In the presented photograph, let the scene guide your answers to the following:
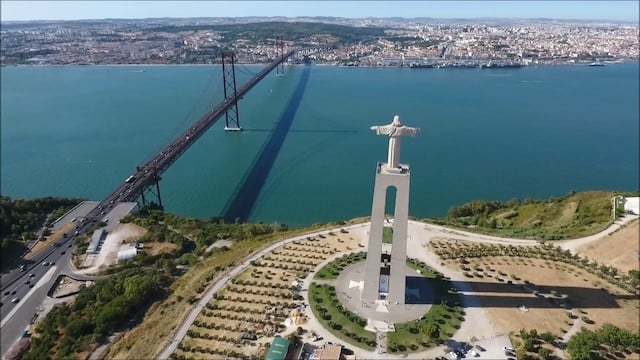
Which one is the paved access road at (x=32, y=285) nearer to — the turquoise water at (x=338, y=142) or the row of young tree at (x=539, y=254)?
the turquoise water at (x=338, y=142)

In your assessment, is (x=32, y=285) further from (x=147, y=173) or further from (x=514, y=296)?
(x=514, y=296)

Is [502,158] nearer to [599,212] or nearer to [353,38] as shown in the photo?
[599,212]

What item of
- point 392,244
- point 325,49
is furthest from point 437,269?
point 325,49

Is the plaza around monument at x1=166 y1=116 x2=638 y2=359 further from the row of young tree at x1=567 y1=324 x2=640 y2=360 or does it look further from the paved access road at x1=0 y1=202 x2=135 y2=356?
the paved access road at x1=0 y1=202 x2=135 y2=356

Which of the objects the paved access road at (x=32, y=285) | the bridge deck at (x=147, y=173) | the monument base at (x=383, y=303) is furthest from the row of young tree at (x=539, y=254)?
the bridge deck at (x=147, y=173)

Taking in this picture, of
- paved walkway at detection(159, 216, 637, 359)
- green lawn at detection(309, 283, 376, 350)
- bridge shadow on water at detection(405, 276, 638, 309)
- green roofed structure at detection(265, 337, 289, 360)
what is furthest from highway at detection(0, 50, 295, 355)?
bridge shadow on water at detection(405, 276, 638, 309)
